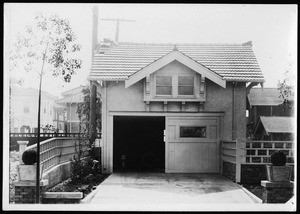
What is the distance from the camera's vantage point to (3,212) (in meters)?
11.4

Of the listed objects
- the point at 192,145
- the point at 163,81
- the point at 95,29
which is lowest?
the point at 192,145

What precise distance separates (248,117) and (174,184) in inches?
Answer: 178

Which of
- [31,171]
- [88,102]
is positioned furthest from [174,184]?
[88,102]

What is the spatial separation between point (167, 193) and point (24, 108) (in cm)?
426

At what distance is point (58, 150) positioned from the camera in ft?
46.3

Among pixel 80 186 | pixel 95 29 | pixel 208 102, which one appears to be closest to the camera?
pixel 80 186

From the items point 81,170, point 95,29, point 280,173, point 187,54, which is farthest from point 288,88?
point 81,170

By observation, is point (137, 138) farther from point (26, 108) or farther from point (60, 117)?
point (26, 108)

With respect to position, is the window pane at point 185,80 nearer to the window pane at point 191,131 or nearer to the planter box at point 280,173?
the window pane at point 191,131

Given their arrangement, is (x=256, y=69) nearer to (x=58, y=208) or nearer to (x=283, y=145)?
(x=283, y=145)

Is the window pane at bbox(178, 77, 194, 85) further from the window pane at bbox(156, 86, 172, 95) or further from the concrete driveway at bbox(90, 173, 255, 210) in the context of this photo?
the concrete driveway at bbox(90, 173, 255, 210)

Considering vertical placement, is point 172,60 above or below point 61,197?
above

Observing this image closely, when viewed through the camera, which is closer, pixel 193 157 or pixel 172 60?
pixel 172 60

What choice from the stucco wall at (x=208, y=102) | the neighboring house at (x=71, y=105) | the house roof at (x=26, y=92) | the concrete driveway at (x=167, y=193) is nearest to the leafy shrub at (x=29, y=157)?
the house roof at (x=26, y=92)
